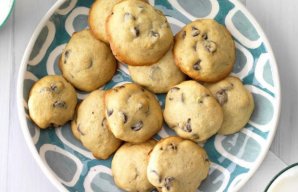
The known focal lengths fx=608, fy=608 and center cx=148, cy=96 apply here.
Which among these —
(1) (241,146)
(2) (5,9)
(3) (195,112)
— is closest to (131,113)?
(3) (195,112)

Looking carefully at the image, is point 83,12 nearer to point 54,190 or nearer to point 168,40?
point 168,40

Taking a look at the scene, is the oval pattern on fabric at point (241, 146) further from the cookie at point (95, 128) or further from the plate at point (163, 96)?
the cookie at point (95, 128)

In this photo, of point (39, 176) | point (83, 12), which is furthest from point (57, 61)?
point (39, 176)

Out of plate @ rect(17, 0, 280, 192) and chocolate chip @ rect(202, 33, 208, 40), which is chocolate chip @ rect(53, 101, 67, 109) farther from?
chocolate chip @ rect(202, 33, 208, 40)

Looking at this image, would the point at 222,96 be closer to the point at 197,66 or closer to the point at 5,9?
the point at 197,66

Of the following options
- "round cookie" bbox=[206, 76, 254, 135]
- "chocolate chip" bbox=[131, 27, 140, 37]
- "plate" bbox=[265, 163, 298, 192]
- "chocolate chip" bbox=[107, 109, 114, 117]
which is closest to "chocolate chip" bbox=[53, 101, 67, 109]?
"chocolate chip" bbox=[107, 109, 114, 117]
